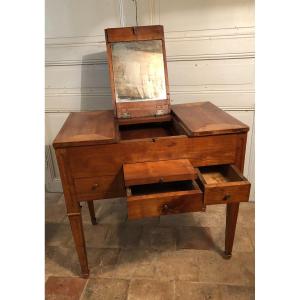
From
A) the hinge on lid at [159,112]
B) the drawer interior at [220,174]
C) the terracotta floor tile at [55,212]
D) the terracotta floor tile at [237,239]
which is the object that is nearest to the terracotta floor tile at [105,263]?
the terracotta floor tile at [55,212]

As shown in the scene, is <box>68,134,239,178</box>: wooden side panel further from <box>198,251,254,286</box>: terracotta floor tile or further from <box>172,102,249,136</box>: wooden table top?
<box>198,251,254,286</box>: terracotta floor tile

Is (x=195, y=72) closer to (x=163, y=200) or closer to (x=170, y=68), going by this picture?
(x=170, y=68)

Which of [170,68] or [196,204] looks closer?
[196,204]

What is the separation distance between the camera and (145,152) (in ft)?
4.14

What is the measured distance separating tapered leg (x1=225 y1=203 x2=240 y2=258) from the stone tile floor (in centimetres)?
8

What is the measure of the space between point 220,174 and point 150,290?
2.34 ft

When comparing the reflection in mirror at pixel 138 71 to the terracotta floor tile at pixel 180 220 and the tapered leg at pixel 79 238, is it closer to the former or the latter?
the tapered leg at pixel 79 238

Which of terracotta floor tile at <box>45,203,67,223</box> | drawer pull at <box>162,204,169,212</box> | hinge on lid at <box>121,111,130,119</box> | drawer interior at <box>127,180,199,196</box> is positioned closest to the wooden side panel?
drawer interior at <box>127,180,199,196</box>

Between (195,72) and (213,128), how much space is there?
30.1 inches

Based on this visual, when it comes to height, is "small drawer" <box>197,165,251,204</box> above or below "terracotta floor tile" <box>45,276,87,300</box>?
above

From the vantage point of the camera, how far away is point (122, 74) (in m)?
1.58

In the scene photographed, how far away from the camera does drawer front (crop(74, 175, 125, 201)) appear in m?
1.29

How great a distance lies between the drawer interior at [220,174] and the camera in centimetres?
130

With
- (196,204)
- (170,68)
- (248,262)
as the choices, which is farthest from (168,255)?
(170,68)
